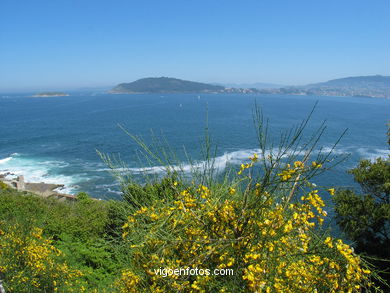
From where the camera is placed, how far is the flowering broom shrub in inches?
111

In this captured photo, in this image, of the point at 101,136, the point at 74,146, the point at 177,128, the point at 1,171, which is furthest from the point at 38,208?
the point at 177,128

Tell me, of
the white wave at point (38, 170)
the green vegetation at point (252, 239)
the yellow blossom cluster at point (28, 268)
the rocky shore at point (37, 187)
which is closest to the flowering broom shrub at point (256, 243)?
the green vegetation at point (252, 239)

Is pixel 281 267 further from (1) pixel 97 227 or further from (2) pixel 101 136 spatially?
(2) pixel 101 136

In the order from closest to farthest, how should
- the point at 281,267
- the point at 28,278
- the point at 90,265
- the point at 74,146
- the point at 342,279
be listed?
the point at 342,279 → the point at 281,267 → the point at 28,278 → the point at 90,265 → the point at 74,146

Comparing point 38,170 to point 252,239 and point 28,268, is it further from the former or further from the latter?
point 252,239

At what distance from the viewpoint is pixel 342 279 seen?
2.80 metres

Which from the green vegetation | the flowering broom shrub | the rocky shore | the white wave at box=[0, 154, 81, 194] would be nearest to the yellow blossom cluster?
the green vegetation

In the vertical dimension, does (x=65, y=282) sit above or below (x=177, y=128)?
above

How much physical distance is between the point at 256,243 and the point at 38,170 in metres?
42.3

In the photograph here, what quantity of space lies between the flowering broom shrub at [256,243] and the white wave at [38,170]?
31607 millimetres

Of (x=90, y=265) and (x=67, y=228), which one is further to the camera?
(x=67, y=228)

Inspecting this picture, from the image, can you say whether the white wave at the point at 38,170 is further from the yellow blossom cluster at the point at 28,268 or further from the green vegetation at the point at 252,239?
the green vegetation at the point at 252,239

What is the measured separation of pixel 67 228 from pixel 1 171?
104 ft

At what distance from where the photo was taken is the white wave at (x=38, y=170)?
35219 millimetres
